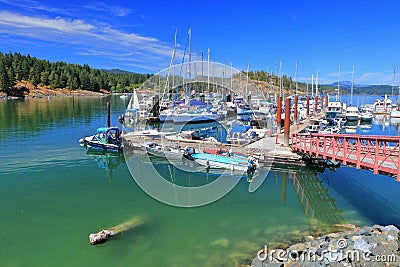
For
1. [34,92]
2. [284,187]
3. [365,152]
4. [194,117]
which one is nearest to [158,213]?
[284,187]

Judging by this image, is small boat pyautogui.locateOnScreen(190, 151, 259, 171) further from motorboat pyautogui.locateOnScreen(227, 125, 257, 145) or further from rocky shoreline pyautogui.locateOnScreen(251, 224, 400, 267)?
rocky shoreline pyautogui.locateOnScreen(251, 224, 400, 267)

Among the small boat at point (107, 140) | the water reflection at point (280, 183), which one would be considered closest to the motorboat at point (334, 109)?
the water reflection at point (280, 183)

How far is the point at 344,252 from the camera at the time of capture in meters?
9.21

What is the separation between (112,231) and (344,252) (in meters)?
9.19

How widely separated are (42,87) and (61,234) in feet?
473

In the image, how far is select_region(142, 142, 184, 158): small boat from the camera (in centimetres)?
2629

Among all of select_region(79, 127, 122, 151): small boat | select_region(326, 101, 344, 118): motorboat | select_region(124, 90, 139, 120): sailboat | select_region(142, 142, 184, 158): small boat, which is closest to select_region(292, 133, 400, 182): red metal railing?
select_region(142, 142, 184, 158): small boat

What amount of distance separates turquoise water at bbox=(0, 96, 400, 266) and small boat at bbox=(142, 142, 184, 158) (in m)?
1.46

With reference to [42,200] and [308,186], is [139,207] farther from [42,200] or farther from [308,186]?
[308,186]

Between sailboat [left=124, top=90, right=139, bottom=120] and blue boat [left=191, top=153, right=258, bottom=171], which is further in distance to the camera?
sailboat [left=124, top=90, right=139, bottom=120]

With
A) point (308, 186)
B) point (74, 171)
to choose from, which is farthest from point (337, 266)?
point (74, 171)

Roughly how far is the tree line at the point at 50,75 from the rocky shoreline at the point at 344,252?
446 ft

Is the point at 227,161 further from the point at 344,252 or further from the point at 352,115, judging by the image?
the point at 352,115

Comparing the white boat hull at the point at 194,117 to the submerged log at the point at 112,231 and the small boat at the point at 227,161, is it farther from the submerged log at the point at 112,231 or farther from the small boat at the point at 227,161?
the submerged log at the point at 112,231
